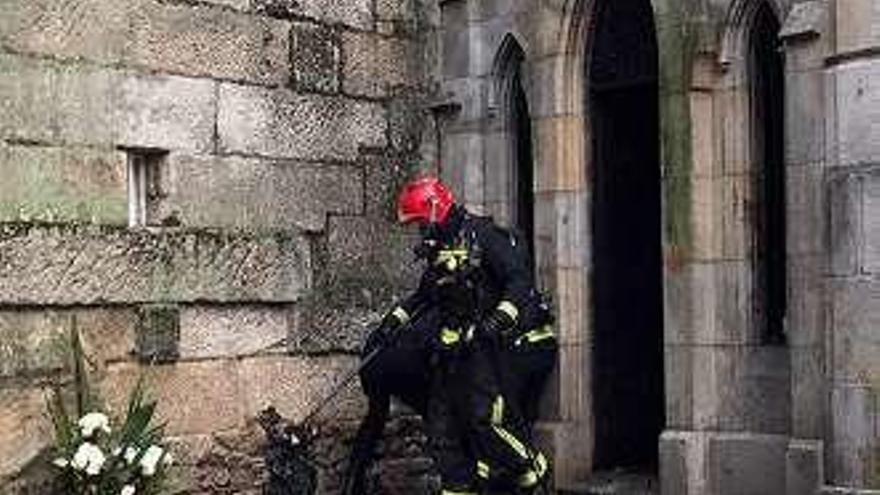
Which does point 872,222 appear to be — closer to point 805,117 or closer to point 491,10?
point 805,117

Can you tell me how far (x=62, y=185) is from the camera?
8.65m

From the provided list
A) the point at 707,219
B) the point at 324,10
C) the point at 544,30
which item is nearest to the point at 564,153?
the point at 544,30

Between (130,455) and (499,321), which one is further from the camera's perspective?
(499,321)

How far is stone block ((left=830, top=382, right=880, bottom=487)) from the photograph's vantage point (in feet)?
24.8

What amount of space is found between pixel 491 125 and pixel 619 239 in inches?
49.4

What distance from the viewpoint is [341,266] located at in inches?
404

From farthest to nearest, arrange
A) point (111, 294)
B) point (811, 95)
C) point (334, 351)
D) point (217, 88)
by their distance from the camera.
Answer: point (334, 351) < point (217, 88) < point (111, 294) < point (811, 95)

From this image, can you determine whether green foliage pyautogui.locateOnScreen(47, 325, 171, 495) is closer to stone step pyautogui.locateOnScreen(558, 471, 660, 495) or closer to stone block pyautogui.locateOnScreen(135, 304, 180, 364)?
stone block pyautogui.locateOnScreen(135, 304, 180, 364)

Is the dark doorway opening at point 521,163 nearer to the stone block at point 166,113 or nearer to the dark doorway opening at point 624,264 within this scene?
the dark doorway opening at point 624,264

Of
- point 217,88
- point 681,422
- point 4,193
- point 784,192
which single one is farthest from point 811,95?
point 4,193

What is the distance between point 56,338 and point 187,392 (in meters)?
0.97

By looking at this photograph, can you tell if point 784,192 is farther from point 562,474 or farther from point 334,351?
point 334,351

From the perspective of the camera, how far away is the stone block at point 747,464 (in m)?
8.43

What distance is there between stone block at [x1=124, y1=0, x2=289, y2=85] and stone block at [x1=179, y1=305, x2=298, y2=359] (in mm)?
1463
